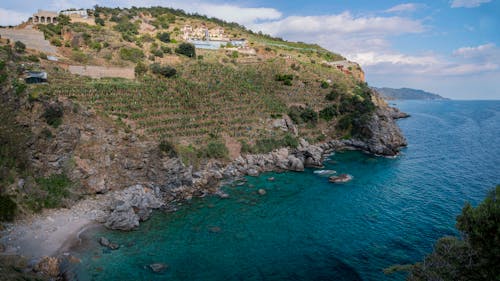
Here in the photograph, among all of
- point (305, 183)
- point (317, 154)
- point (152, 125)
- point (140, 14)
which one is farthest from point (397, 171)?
point (140, 14)

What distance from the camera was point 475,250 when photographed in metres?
14.6

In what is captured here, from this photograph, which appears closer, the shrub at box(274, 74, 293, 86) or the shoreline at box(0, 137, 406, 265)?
the shoreline at box(0, 137, 406, 265)

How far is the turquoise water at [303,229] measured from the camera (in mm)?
→ 21500

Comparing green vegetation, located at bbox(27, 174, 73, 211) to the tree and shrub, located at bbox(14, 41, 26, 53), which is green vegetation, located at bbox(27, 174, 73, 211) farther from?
the tree

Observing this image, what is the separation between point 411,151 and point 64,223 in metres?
56.5

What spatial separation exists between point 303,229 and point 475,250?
14.6m

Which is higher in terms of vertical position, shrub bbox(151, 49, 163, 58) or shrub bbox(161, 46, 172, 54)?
shrub bbox(161, 46, 172, 54)

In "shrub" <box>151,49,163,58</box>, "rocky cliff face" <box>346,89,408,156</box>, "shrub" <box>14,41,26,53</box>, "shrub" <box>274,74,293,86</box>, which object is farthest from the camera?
"shrub" <box>274,74,293,86</box>

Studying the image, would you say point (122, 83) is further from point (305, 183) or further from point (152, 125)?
point (305, 183)

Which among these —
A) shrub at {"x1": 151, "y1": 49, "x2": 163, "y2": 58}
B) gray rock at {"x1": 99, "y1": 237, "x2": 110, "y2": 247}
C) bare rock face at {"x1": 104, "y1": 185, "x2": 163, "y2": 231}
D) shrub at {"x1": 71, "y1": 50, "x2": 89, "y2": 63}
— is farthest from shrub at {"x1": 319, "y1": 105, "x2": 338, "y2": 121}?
gray rock at {"x1": 99, "y1": 237, "x2": 110, "y2": 247}

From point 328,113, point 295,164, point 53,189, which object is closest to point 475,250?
point 295,164

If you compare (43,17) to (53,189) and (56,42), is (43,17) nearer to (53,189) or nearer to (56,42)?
(56,42)

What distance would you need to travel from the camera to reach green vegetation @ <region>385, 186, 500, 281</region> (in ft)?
45.7

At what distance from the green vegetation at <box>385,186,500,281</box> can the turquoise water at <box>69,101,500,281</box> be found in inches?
217
